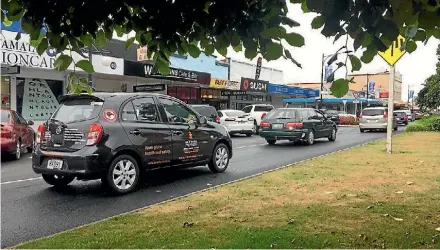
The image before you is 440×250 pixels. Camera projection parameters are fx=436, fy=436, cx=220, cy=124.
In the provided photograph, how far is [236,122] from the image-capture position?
71.6 ft

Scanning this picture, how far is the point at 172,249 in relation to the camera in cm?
401

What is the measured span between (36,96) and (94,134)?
580 inches

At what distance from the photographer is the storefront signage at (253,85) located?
29562mm

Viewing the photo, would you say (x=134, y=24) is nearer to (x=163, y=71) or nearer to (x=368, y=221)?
(x=163, y=71)


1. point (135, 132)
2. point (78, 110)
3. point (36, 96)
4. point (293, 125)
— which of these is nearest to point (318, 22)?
point (135, 132)

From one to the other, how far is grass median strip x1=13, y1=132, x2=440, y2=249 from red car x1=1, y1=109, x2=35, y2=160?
272 inches

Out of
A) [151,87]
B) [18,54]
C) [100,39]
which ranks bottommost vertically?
[100,39]

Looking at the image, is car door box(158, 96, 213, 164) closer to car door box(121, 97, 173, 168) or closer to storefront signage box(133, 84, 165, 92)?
car door box(121, 97, 173, 168)

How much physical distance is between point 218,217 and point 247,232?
0.70 metres

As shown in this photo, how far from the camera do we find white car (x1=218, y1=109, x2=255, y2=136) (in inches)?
856

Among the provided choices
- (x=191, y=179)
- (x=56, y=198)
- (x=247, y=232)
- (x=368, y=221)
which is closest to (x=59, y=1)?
(x=247, y=232)

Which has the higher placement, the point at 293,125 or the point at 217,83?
the point at 217,83

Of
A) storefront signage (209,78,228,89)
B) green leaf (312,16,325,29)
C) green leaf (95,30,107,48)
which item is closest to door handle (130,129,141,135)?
green leaf (95,30,107,48)

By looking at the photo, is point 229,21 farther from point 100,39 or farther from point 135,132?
point 135,132
